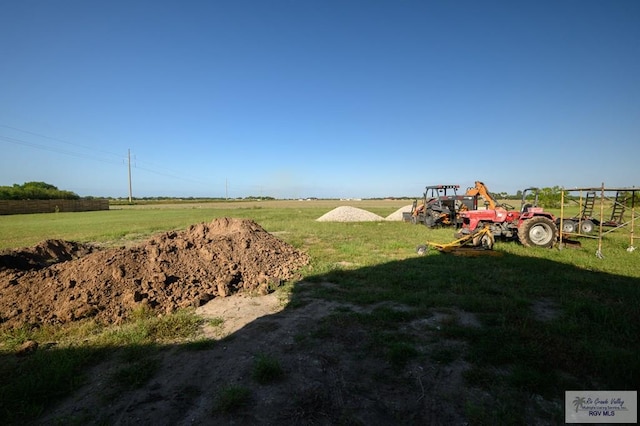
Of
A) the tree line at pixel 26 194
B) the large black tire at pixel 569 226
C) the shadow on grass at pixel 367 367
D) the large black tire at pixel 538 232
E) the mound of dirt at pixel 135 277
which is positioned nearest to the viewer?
the shadow on grass at pixel 367 367

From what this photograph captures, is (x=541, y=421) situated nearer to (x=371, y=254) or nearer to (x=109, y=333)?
(x=109, y=333)

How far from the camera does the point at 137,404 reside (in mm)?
2994

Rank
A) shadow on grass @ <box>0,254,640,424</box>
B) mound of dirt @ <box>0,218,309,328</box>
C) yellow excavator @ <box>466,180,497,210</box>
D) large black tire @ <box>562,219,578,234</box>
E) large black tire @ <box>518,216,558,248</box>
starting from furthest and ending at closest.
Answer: large black tire @ <box>562,219,578,234</box>
yellow excavator @ <box>466,180,497,210</box>
large black tire @ <box>518,216,558,248</box>
mound of dirt @ <box>0,218,309,328</box>
shadow on grass @ <box>0,254,640,424</box>

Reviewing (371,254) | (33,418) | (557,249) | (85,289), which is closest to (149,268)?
(85,289)

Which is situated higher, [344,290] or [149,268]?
[149,268]

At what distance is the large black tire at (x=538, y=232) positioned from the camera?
34.7ft

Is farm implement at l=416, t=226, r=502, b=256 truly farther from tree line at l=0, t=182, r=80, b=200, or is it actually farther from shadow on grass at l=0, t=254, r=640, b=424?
tree line at l=0, t=182, r=80, b=200

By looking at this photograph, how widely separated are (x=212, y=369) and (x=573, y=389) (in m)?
3.82

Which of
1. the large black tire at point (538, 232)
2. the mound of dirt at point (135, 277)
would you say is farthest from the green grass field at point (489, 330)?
the large black tire at point (538, 232)

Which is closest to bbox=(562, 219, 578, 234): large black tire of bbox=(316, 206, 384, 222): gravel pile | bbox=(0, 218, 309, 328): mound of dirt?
bbox=(316, 206, 384, 222): gravel pile

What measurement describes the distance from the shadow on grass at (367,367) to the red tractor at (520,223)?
5.48 metres

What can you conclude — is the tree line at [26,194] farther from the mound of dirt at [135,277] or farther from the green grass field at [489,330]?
the green grass field at [489,330]

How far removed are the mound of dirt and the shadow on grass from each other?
1343mm

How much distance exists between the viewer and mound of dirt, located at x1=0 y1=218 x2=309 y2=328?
530cm
